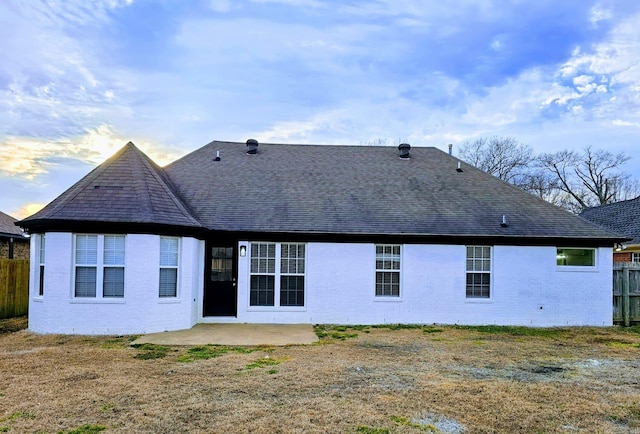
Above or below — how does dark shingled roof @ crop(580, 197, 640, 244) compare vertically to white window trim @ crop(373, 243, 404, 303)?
above

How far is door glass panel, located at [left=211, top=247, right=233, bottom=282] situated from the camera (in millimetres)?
12117

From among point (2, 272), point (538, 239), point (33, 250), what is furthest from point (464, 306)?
point (2, 272)

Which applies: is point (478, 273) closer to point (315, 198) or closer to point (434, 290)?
point (434, 290)

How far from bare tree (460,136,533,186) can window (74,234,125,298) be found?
3404 centimetres

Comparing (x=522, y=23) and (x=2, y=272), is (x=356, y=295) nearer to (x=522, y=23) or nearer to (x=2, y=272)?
(x=522, y=23)

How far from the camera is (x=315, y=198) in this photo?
13227 millimetres

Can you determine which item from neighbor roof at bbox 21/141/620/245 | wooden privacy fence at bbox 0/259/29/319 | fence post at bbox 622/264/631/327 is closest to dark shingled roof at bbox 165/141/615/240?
neighbor roof at bbox 21/141/620/245

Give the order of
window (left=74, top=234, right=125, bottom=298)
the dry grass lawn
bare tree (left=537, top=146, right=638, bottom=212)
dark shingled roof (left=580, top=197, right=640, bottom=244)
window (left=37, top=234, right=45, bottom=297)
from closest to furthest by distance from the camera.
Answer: the dry grass lawn → window (left=74, top=234, right=125, bottom=298) → window (left=37, top=234, right=45, bottom=297) → dark shingled roof (left=580, top=197, right=640, bottom=244) → bare tree (left=537, top=146, right=638, bottom=212)

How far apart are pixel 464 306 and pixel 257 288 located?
592 cm

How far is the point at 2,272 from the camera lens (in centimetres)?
1250

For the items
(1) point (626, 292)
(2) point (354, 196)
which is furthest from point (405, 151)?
(1) point (626, 292)

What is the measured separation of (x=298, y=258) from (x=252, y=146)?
562 cm

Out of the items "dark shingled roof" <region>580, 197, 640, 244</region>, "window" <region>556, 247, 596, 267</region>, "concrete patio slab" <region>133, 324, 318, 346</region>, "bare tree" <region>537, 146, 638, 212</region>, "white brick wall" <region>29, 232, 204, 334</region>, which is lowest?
"concrete patio slab" <region>133, 324, 318, 346</region>

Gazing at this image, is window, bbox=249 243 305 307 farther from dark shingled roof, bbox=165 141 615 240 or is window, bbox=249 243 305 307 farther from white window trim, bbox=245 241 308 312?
dark shingled roof, bbox=165 141 615 240
